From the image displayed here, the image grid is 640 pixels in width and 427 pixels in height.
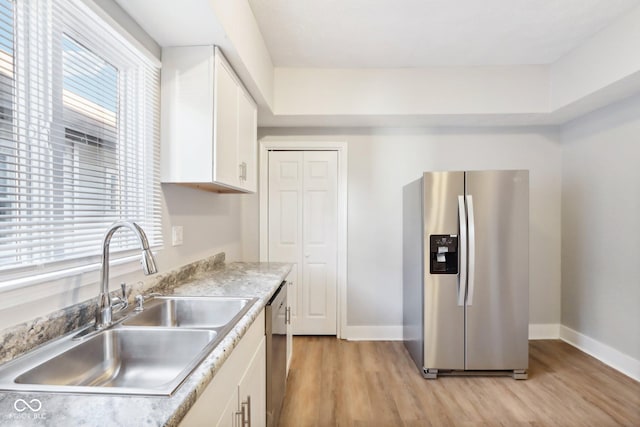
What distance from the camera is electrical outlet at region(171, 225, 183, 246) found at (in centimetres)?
173

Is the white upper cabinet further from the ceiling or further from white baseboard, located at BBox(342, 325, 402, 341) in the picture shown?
white baseboard, located at BBox(342, 325, 402, 341)

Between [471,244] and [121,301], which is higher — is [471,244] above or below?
above

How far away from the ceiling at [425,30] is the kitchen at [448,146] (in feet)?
0.13

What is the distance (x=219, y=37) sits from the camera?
1550mm

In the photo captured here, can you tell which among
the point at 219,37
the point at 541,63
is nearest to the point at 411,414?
the point at 219,37

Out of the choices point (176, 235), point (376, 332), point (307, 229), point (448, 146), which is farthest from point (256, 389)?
point (448, 146)

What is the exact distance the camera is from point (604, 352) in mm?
2719

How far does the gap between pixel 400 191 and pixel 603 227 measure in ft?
5.96

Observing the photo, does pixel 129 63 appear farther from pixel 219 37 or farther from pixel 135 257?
pixel 135 257

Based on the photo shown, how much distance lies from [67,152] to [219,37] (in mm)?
904

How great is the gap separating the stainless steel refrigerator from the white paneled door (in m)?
1.09

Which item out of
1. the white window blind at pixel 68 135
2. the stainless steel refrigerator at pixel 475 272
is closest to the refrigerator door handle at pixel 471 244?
the stainless steel refrigerator at pixel 475 272

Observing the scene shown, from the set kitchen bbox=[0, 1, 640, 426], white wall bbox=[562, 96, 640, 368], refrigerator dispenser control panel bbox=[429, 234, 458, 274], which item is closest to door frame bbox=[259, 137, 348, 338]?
kitchen bbox=[0, 1, 640, 426]

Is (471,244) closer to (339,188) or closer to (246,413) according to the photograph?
(339,188)
